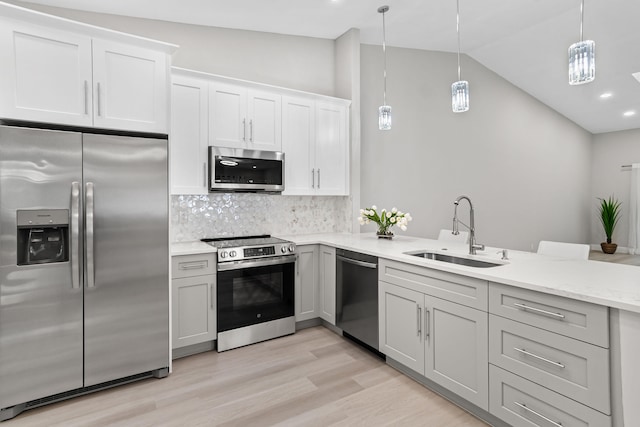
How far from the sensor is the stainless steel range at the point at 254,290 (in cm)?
301

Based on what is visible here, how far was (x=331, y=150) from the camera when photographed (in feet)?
13.1

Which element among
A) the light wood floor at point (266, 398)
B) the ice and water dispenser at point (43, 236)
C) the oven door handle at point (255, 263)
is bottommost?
the light wood floor at point (266, 398)

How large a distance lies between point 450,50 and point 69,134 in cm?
483

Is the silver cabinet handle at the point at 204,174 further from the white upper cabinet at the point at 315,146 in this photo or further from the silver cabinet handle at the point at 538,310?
the silver cabinet handle at the point at 538,310

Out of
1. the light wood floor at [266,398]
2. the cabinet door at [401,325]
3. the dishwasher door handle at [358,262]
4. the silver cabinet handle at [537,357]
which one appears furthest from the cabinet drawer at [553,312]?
the dishwasher door handle at [358,262]

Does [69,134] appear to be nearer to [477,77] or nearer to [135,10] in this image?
[135,10]

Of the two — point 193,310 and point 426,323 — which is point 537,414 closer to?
point 426,323

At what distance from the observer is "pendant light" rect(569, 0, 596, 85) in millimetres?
1927

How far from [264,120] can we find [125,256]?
6.14 ft

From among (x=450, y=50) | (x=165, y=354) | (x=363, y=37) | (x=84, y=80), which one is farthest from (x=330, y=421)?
(x=450, y=50)

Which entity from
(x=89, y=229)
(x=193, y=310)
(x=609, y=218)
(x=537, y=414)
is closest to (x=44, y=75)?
(x=89, y=229)

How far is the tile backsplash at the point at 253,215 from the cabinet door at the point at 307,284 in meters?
0.62

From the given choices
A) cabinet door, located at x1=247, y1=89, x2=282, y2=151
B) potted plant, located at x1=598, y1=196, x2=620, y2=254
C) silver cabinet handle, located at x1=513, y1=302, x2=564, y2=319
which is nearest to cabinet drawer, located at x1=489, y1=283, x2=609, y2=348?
silver cabinet handle, located at x1=513, y1=302, x2=564, y2=319

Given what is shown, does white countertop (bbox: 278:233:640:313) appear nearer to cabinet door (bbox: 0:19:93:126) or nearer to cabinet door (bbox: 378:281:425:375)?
cabinet door (bbox: 378:281:425:375)
